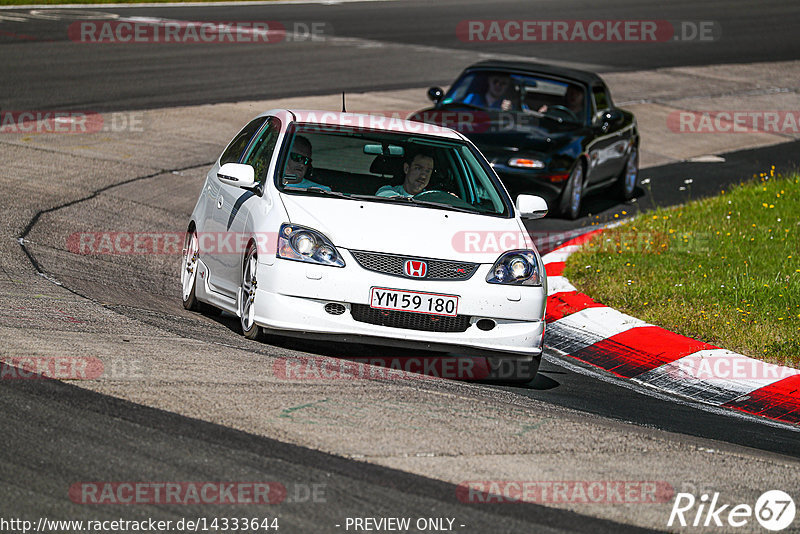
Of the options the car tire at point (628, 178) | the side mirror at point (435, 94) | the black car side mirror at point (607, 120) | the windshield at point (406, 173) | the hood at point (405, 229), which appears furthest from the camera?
the car tire at point (628, 178)

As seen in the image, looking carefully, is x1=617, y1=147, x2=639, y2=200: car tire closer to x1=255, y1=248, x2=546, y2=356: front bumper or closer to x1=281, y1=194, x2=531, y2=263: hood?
x1=281, y1=194, x2=531, y2=263: hood

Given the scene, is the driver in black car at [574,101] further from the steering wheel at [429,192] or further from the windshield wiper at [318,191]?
the windshield wiper at [318,191]

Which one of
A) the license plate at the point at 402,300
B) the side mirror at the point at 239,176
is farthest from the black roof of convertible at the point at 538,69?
the license plate at the point at 402,300

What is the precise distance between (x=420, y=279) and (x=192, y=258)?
7.86ft

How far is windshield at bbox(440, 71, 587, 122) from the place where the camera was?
48.4 feet

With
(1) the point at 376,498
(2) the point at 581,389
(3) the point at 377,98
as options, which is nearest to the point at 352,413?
(1) the point at 376,498

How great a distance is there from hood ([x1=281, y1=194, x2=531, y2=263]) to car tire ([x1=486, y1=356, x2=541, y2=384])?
2.30 feet

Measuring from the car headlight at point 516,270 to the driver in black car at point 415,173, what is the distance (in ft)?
3.73

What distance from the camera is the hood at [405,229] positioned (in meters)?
7.61

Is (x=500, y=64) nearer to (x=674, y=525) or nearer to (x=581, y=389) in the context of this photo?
(x=581, y=389)

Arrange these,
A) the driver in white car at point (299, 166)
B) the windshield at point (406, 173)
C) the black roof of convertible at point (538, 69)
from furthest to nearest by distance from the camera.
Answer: the black roof of convertible at point (538, 69) < the windshield at point (406, 173) < the driver in white car at point (299, 166)

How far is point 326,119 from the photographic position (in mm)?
8922

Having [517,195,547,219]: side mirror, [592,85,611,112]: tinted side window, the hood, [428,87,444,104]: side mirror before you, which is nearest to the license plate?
the hood

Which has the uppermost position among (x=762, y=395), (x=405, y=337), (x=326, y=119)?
(x=326, y=119)
